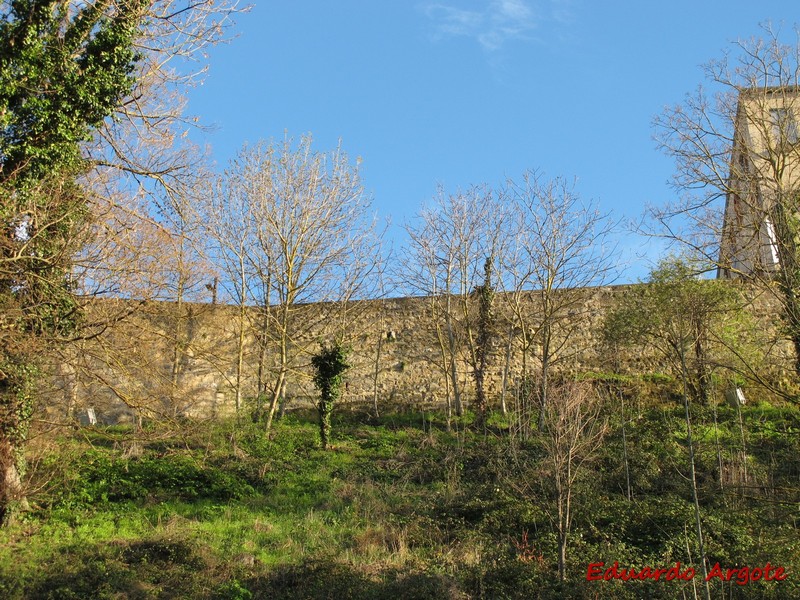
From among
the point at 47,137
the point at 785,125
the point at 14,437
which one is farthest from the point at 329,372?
the point at 785,125

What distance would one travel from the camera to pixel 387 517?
37.7ft

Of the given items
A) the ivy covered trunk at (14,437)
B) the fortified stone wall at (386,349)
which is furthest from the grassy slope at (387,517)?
the fortified stone wall at (386,349)

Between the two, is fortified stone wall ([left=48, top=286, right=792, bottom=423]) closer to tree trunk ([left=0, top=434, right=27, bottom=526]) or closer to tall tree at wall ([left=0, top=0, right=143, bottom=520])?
tree trunk ([left=0, top=434, right=27, bottom=526])

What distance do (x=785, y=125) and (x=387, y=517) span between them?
32.0 ft

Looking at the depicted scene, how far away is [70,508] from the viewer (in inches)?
449

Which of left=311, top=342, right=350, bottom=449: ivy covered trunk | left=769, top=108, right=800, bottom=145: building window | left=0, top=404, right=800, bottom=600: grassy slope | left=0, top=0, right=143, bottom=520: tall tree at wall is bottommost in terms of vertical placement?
left=0, top=404, right=800, bottom=600: grassy slope

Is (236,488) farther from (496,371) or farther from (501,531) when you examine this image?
(496,371)

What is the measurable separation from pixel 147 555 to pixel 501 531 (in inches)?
193

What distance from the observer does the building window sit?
1321 cm

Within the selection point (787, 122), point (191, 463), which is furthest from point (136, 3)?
point (787, 122)

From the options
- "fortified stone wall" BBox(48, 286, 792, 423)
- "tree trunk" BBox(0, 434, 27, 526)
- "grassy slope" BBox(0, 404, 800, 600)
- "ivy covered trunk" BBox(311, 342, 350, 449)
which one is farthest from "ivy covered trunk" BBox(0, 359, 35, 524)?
"ivy covered trunk" BBox(311, 342, 350, 449)

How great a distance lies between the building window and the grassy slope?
5.24m

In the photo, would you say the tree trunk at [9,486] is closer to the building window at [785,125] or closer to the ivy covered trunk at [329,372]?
the ivy covered trunk at [329,372]

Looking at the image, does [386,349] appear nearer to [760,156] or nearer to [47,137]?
[760,156]
